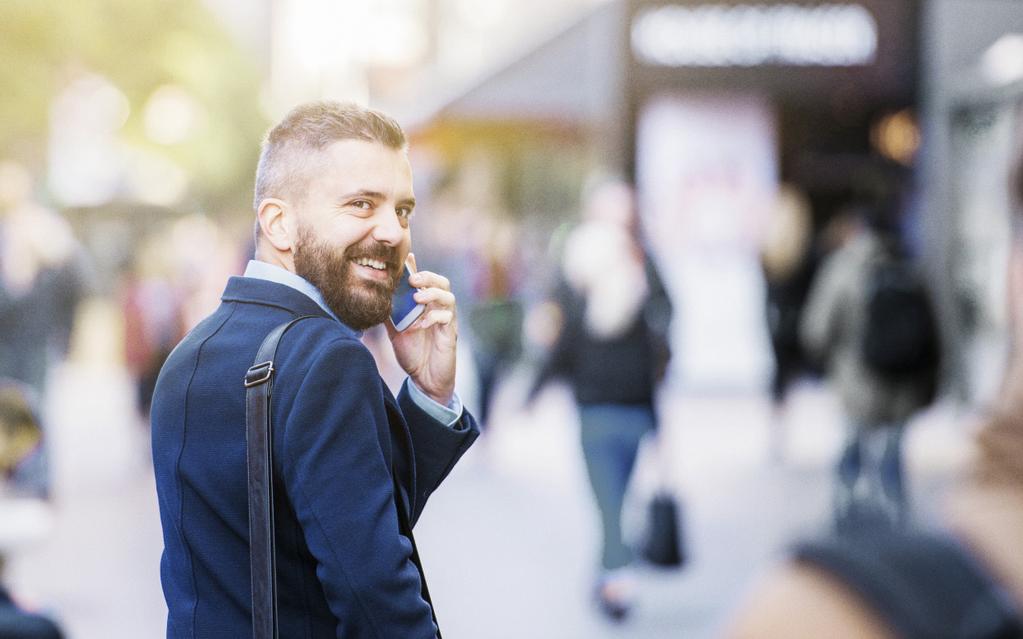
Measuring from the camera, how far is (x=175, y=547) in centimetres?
200

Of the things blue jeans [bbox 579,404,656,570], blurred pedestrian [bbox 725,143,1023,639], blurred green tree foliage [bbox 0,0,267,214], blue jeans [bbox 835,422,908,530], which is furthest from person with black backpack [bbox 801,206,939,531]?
blurred green tree foliage [bbox 0,0,267,214]

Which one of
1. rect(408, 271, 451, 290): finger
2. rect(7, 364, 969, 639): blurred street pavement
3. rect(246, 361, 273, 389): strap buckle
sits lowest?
rect(7, 364, 969, 639): blurred street pavement

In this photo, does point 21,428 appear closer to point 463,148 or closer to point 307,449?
point 307,449

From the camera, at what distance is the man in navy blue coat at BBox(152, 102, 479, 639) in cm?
190

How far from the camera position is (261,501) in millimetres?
1858

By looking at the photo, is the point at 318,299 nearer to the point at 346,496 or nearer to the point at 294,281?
the point at 294,281

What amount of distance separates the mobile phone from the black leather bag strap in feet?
0.77

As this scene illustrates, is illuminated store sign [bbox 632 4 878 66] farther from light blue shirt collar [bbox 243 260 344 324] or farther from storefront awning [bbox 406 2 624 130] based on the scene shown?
light blue shirt collar [bbox 243 260 344 324]

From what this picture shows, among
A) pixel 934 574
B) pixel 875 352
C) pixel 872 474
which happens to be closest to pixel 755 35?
pixel 872 474

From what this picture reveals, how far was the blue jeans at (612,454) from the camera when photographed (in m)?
6.42

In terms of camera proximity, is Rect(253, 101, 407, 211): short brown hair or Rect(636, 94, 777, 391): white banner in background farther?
Rect(636, 94, 777, 391): white banner in background

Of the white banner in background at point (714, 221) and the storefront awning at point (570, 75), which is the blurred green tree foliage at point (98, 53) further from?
the white banner in background at point (714, 221)

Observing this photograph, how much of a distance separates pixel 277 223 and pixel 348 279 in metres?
0.13

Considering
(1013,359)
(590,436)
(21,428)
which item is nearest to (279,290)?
(1013,359)
